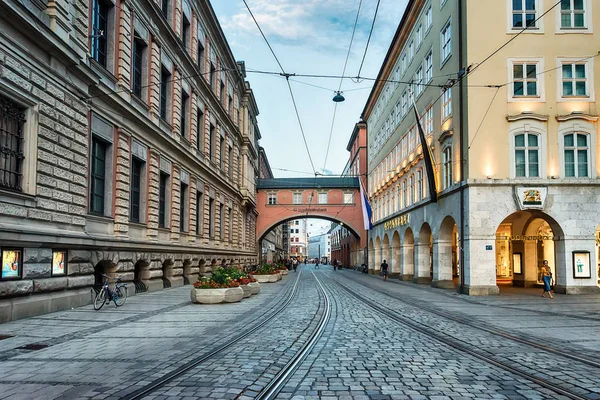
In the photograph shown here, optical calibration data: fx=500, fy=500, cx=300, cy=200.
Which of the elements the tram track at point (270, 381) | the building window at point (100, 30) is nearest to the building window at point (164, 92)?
the building window at point (100, 30)

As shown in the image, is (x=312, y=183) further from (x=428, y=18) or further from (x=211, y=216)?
(x=428, y=18)

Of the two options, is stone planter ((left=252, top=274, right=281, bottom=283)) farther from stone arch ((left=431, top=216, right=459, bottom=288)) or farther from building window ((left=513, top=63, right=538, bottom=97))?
building window ((left=513, top=63, right=538, bottom=97))

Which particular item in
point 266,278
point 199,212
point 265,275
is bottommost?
point 266,278

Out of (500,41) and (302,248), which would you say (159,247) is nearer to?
(500,41)

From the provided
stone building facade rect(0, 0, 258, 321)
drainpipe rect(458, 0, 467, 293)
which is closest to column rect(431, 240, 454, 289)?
drainpipe rect(458, 0, 467, 293)

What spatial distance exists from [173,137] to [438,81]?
1534 cm

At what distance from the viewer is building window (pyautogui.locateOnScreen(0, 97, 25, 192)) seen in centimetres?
1244

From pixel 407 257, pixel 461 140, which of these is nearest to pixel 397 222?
pixel 407 257

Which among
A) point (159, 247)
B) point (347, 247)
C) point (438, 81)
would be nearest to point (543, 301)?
point (438, 81)

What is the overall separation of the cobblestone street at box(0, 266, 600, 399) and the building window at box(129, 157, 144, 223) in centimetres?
705

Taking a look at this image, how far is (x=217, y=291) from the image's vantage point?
1817 cm

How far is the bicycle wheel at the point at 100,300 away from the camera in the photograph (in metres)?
15.1

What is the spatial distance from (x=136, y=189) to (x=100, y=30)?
7024 millimetres

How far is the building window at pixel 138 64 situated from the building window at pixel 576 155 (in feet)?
65.9
